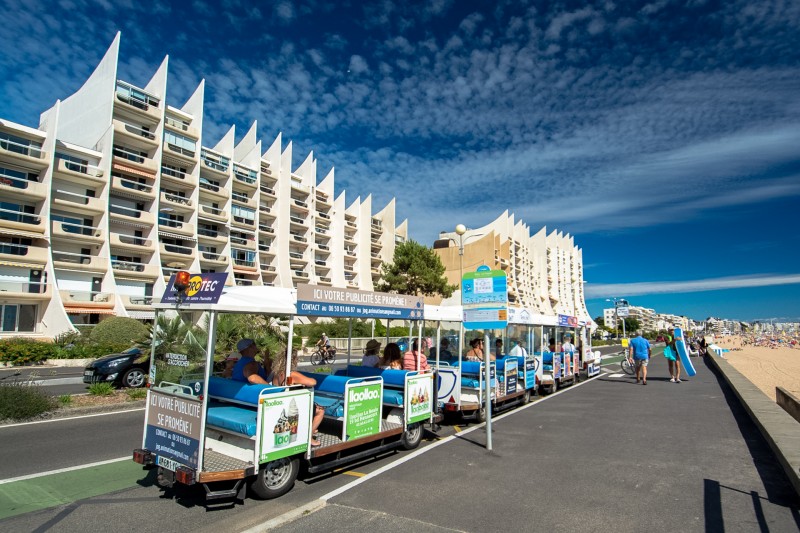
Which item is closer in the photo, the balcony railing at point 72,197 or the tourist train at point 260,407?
the tourist train at point 260,407

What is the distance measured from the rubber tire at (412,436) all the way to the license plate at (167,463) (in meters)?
3.49

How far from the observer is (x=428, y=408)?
803cm

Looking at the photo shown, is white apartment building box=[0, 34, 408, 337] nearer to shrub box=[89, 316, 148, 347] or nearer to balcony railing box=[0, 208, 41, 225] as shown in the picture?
balcony railing box=[0, 208, 41, 225]

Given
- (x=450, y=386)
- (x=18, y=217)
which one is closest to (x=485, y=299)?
(x=450, y=386)

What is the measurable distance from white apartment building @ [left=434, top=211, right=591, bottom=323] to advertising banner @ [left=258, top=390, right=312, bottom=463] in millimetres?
63034

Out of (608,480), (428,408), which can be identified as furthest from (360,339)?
(608,480)

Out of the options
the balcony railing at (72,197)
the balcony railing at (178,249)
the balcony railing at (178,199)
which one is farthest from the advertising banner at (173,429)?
the balcony railing at (178,199)

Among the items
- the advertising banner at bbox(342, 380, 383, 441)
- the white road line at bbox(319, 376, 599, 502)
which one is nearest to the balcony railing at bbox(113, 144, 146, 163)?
the white road line at bbox(319, 376, 599, 502)

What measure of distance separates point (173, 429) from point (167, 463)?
1.23ft

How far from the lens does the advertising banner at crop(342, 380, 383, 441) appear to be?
6.45 m

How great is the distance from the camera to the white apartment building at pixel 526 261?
3346 inches

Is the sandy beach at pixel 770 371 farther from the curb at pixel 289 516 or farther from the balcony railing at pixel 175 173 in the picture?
the balcony railing at pixel 175 173

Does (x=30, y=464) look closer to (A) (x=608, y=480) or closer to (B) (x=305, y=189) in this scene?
(A) (x=608, y=480)

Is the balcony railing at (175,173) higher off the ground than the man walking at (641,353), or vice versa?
the balcony railing at (175,173)
